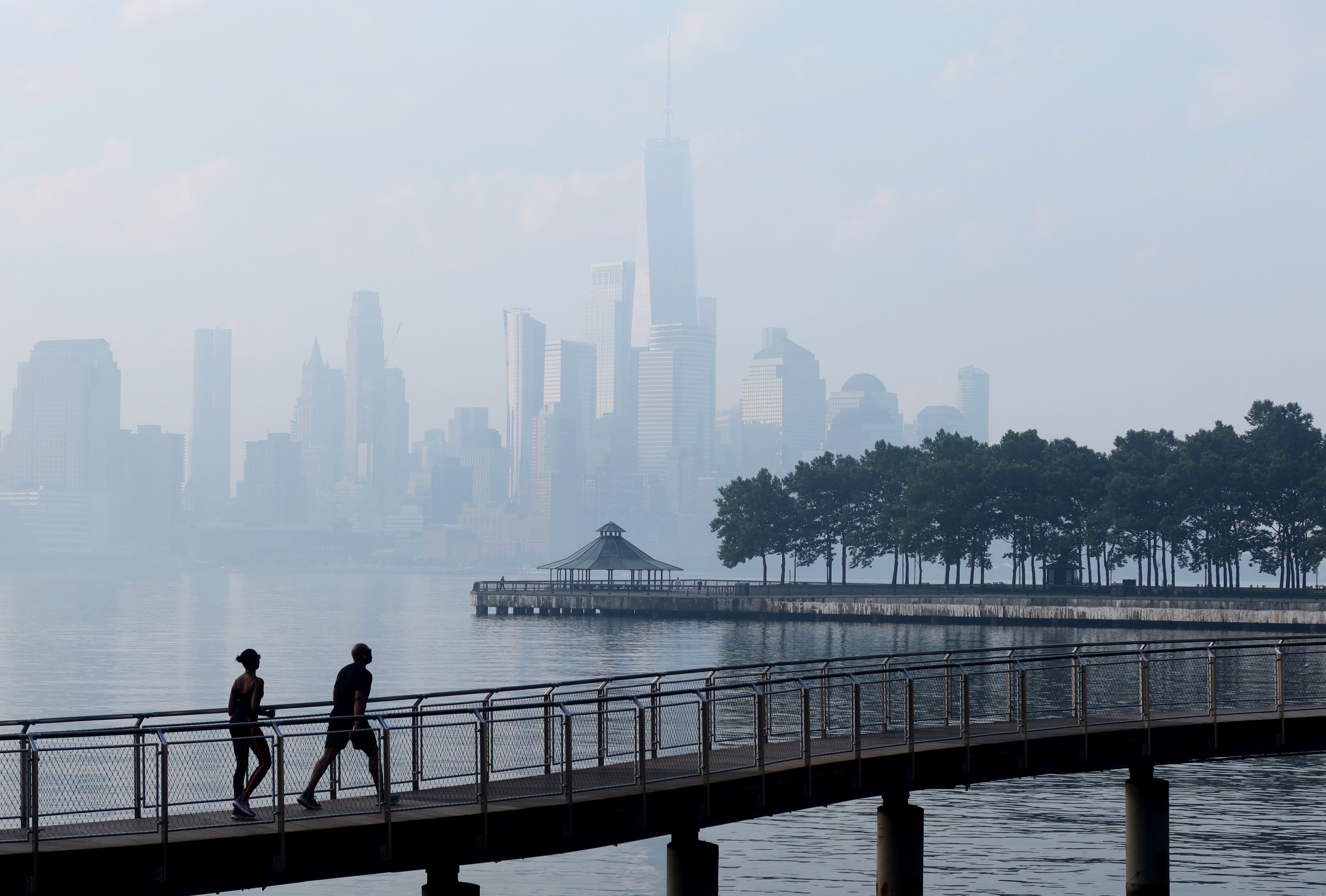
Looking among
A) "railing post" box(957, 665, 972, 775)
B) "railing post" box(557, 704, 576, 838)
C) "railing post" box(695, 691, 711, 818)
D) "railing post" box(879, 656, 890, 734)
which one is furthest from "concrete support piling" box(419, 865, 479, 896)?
"railing post" box(957, 665, 972, 775)

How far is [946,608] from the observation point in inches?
4882

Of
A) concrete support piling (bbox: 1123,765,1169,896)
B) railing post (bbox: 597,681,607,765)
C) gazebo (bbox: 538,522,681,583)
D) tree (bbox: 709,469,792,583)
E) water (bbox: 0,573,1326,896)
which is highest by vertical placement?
tree (bbox: 709,469,792,583)

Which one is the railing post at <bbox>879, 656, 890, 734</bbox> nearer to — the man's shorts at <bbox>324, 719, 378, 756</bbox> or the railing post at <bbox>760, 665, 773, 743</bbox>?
the railing post at <bbox>760, 665, 773, 743</bbox>

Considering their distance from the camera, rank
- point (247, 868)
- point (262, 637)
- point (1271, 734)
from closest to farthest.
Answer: point (247, 868) → point (1271, 734) → point (262, 637)

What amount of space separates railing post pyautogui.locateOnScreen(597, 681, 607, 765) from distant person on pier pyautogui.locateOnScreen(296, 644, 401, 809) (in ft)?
11.8

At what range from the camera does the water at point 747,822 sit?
104 feet

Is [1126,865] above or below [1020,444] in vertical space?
below

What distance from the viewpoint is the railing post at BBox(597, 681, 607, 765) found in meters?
22.6

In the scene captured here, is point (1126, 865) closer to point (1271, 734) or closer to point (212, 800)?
point (1271, 734)

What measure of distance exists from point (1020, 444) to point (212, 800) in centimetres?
13616

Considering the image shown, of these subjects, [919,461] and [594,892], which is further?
[919,461]

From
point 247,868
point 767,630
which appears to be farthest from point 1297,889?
point 767,630

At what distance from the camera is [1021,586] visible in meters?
139

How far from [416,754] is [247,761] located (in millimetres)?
2671
